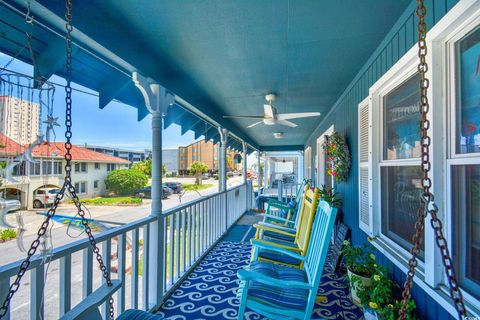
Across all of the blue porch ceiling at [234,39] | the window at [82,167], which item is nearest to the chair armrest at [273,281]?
the window at [82,167]

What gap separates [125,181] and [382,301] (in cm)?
267

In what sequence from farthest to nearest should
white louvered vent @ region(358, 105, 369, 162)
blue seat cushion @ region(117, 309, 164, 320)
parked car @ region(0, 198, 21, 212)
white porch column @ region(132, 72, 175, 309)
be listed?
white louvered vent @ region(358, 105, 369, 162) < white porch column @ region(132, 72, 175, 309) < blue seat cushion @ region(117, 309, 164, 320) < parked car @ region(0, 198, 21, 212)

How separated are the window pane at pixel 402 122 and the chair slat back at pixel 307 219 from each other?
2.40 feet

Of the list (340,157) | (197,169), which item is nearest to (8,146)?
(340,157)

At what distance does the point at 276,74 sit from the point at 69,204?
2.30 meters

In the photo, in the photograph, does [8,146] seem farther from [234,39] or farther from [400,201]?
[400,201]

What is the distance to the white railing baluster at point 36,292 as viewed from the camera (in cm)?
117

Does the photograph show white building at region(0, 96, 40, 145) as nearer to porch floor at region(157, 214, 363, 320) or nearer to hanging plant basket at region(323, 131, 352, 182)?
porch floor at region(157, 214, 363, 320)

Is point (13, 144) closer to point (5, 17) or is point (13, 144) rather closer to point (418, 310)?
point (5, 17)

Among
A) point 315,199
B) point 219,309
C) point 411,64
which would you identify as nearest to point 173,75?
point 315,199

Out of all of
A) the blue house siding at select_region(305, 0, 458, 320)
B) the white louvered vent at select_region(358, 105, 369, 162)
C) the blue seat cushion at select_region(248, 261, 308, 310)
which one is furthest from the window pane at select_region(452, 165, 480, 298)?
the white louvered vent at select_region(358, 105, 369, 162)

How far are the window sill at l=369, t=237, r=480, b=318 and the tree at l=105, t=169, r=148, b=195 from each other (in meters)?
2.36

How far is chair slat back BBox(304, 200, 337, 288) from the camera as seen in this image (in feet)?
5.09

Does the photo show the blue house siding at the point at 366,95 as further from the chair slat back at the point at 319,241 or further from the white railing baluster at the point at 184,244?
the white railing baluster at the point at 184,244
